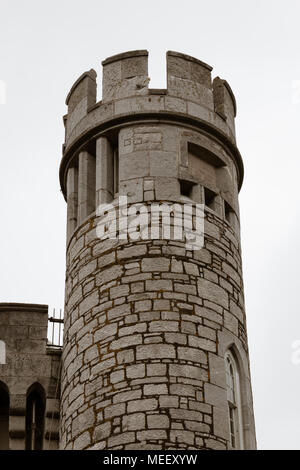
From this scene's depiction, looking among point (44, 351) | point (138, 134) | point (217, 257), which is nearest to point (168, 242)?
point (217, 257)

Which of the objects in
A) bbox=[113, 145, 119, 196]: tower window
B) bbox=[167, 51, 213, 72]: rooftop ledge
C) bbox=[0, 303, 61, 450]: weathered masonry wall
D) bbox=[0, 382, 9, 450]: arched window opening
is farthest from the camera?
bbox=[167, 51, 213, 72]: rooftop ledge

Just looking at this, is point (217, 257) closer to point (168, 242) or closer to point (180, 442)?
point (168, 242)

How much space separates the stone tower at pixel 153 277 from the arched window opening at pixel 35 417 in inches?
54.8

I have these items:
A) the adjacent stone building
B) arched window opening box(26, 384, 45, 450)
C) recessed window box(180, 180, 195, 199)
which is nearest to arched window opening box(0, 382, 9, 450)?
the adjacent stone building

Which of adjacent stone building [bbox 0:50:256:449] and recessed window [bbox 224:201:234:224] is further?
recessed window [bbox 224:201:234:224]

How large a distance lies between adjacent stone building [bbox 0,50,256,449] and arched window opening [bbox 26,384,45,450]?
0.05m

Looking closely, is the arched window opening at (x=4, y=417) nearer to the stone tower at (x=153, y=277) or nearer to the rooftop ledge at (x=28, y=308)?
the rooftop ledge at (x=28, y=308)

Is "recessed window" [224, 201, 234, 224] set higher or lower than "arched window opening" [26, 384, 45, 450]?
higher

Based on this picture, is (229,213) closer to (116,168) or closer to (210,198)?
(210,198)

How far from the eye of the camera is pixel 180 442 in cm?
1439

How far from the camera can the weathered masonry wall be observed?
17.4 metres

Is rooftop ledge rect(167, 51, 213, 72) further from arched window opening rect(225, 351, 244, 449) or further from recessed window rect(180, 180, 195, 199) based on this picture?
arched window opening rect(225, 351, 244, 449)

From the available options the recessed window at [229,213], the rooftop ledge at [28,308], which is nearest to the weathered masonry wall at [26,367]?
the rooftop ledge at [28,308]
